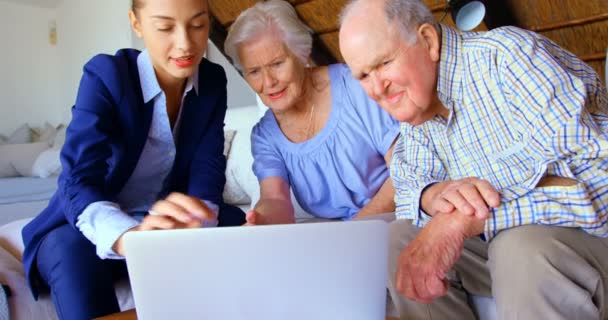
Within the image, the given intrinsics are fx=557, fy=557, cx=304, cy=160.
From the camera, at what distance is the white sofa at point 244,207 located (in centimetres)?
135

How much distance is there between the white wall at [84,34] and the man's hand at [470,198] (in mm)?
3981

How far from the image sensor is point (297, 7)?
2373mm

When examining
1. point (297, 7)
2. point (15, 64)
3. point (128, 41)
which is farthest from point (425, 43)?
point (15, 64)

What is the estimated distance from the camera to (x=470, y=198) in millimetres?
957

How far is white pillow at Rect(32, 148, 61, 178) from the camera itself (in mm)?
4297

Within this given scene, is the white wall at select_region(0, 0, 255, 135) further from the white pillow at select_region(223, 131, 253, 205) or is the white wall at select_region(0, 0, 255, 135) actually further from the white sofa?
the white pillow at select_region(223, 131, 253, 205)

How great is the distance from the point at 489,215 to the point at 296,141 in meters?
0.82

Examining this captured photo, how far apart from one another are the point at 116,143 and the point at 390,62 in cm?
66

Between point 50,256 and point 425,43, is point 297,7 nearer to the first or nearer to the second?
point 425,43

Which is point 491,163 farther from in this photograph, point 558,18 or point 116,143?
point 558,18

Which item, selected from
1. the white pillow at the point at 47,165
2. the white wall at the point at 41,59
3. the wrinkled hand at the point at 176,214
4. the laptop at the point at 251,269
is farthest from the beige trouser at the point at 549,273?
the white wall at the point at 41,59

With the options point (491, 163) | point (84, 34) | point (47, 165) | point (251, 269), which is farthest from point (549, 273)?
point (84, 34)

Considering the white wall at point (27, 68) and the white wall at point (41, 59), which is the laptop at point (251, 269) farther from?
the white wall at point (27, 68)

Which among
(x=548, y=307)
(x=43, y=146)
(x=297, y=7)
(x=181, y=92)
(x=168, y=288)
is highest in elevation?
(x=297, y=7)
